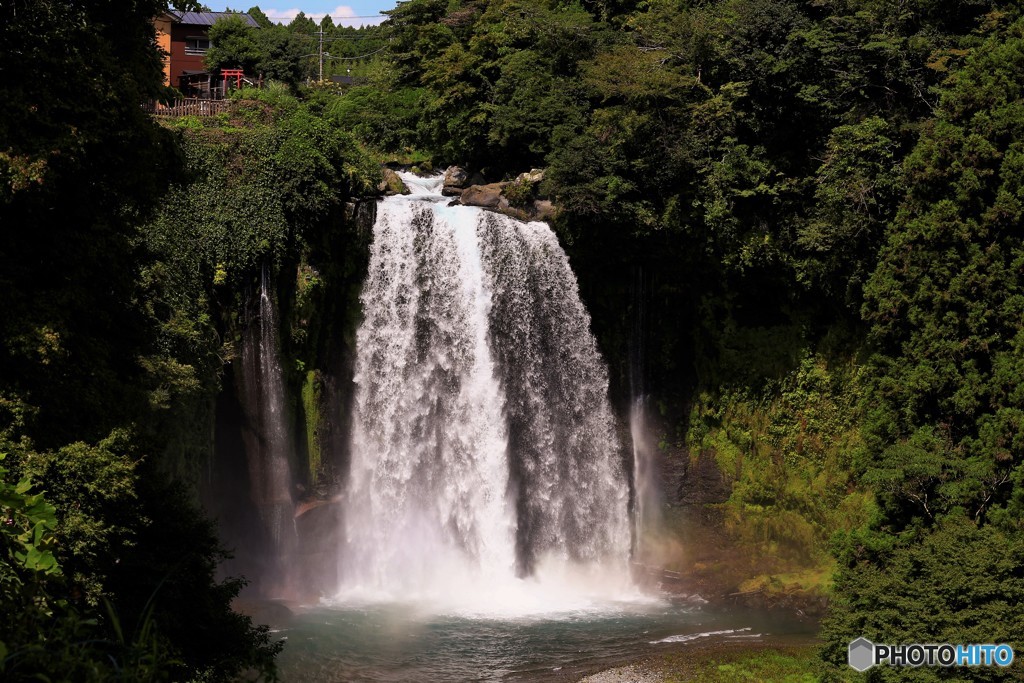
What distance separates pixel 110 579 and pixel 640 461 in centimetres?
1761

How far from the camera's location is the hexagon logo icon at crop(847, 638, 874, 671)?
16.7 m

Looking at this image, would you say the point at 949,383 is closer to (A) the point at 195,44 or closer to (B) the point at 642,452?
(B) the point at 642,452

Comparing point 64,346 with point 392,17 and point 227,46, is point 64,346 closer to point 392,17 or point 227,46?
point 392,17


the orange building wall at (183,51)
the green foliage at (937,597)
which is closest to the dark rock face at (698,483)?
the green foliage at (937,597)

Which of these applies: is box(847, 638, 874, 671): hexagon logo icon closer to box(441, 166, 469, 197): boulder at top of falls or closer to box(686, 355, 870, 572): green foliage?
box(686, 355, 870, 572): green foliage

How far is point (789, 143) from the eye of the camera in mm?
26391

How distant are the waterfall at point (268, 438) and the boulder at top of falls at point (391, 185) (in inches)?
194

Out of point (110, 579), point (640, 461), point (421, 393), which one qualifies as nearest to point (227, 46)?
point (421, 393)

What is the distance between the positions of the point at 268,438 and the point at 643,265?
33.8 ft

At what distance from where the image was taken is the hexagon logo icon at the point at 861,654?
659 inches

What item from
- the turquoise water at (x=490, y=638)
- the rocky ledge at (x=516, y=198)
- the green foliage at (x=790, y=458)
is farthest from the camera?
the rocky ledge at (x=516, y=198)

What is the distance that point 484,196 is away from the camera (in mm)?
29516

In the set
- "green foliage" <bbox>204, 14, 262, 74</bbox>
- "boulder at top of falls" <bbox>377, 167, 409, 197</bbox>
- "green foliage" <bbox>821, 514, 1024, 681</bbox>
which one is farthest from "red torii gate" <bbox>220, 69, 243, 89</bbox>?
"green foliage" <bbox>821, 514, 1024, 681</bbox>

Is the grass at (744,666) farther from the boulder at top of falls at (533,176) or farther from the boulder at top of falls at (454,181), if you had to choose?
the boulder at top of falls at (454,181)
